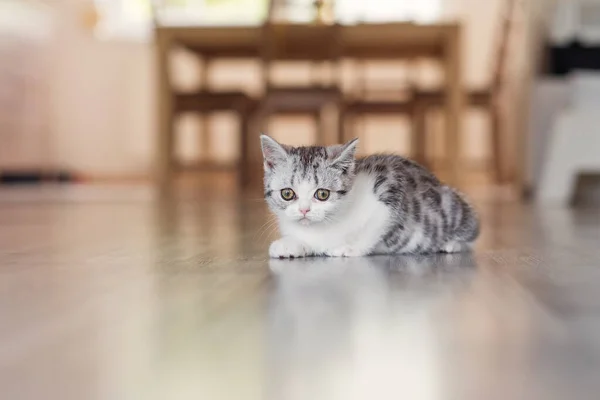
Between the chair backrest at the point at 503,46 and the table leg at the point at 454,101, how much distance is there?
2.24ft

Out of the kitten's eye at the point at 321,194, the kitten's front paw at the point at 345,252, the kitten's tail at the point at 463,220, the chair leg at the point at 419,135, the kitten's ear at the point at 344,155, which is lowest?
the kitten's front paw at the point at 345,252

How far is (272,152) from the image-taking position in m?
1.44

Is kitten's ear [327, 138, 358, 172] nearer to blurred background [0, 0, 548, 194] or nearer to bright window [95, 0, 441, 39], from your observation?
blurred background [0, 0, 548, 194]

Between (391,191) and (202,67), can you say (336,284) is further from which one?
(202,67)

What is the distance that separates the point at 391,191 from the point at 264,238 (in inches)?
20.0

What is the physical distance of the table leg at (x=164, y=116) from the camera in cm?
416

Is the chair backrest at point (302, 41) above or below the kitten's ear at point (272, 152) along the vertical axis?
above

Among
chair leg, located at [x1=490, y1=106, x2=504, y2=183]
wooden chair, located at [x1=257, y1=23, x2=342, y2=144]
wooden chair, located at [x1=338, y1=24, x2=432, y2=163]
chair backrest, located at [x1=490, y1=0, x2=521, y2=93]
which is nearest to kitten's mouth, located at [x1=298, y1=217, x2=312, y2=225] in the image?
wooden chair, located at [x1=257, y1=23, x2=342, y2=144]

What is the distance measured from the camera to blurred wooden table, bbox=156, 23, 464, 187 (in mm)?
3928

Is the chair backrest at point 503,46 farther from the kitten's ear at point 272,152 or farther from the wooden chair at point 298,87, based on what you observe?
the kitten's ear at point 272,152

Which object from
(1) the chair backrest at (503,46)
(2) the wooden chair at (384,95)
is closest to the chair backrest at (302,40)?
(2) the wooden chair at (384,95)

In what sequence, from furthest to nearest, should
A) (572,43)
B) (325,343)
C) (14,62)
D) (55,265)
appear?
(14,62), (572,43), (55,265), (325,343)

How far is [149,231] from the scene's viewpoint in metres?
2.04

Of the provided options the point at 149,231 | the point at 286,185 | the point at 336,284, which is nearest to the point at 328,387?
the point at 336,284
